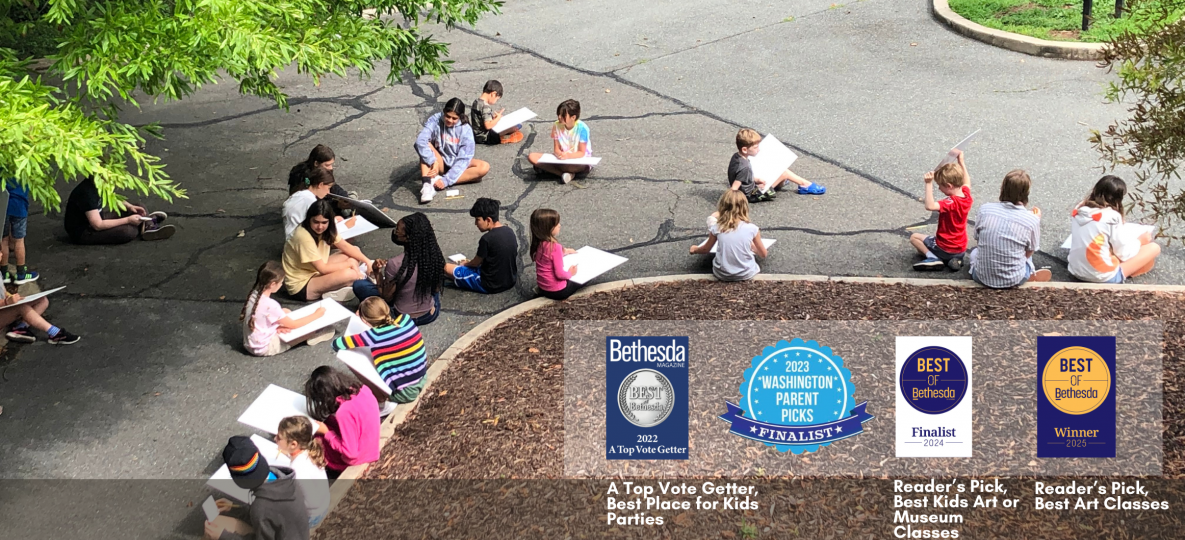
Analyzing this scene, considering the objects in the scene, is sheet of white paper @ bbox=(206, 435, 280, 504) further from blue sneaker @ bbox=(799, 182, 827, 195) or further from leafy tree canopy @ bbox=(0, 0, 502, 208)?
blue sneaker @ bbox=(799, 182, 827, 195)

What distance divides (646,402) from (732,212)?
2395 millimetres

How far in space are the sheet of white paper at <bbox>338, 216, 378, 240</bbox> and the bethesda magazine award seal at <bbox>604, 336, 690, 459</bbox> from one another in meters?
3.67

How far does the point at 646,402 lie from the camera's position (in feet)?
19.5

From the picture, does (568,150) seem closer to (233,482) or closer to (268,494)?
(233,482)

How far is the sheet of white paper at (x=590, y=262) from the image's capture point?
25.7 feet

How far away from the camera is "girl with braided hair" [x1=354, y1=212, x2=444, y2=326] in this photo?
24.4 feet

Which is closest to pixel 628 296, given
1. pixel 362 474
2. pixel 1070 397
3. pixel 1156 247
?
pixel 362 474

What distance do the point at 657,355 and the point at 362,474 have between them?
2064 millimetres

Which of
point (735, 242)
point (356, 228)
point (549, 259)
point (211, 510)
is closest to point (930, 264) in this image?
point (735, 242)

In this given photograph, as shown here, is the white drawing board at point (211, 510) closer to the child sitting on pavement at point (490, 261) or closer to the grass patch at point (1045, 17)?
the child sitting on pavement at point (490, 261)

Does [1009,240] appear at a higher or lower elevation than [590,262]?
higher

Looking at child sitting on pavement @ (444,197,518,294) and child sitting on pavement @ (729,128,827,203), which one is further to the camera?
child sitting on pavement @ (729,128,827,203)

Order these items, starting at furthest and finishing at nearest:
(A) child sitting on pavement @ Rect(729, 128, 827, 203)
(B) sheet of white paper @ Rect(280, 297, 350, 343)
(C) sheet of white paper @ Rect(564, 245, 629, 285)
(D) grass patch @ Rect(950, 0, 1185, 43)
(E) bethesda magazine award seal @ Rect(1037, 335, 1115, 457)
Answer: (D) grass patch @ Rect(950, 0, 1185, 43) < (A) child sitting on pavement @ Rect(729, 128, 827, 203) < (C) sheet of white paper @ Rect(564, 245, 629, 285) < (B) sheet of white paper @ Rect(280, 297, 350, 343) < (E) bethesda magazine award seal @ Rect(1037, 335, 1115, 457)

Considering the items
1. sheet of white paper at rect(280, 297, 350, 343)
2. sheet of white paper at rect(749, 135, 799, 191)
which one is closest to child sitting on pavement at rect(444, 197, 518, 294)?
sheet of white paper at rect(280, 297, 350, 343)
